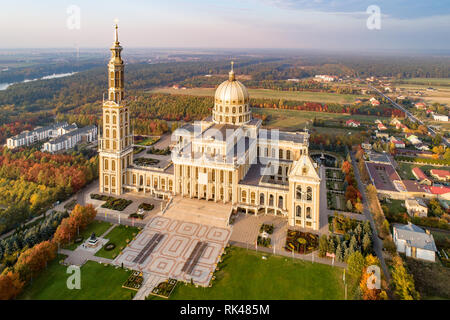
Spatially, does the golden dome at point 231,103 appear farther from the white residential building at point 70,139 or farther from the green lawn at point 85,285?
the white residential building at point 70,139

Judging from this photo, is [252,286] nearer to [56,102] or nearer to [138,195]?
[138,195]

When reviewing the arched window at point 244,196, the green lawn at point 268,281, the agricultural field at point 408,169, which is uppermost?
the agricultural field at point 408,169

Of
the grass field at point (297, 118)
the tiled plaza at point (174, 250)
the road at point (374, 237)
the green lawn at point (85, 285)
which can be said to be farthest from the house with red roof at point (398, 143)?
the green lawn at point (85, 285)

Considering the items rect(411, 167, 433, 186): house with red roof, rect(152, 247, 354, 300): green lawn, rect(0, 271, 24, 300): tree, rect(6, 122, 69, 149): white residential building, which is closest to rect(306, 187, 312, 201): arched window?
rect(152, 247, 354, 300): green lawn

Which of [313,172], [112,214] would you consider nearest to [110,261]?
[112,214]

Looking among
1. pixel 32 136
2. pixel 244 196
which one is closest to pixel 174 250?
pixel 244 196

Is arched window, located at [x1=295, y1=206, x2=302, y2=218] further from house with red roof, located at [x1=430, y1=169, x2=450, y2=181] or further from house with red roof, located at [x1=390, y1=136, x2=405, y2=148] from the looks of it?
house with red roof, located at [x1=390, y1=136, x2=405, y2=148]

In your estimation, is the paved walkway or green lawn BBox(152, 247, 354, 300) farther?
the paved walkway
